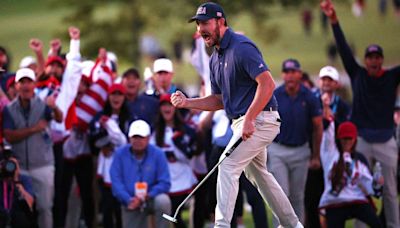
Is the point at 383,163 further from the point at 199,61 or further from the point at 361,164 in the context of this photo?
the point at 199,61

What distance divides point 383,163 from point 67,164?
4058 mm

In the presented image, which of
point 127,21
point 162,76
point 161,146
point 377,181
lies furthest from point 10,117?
point 127,21

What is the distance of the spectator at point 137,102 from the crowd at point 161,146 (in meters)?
0.02

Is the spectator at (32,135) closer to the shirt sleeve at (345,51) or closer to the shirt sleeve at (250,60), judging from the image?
the shirt sleeve at (345,51)

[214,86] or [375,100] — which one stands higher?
[214,86]

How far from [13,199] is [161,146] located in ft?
7.27

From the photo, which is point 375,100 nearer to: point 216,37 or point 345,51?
point 345,51

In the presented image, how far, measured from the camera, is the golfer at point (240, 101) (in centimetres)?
1070

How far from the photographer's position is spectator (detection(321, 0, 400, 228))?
15.0m

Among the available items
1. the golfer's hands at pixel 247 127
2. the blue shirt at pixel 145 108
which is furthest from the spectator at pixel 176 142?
A: the golfer's hands at pixel 247 127

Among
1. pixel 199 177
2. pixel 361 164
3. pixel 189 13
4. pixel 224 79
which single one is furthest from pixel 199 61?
pixel 189 13

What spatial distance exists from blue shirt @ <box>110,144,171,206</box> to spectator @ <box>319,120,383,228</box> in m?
1.91

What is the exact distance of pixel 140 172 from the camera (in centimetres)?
→ 1416

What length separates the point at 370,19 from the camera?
112 feet
